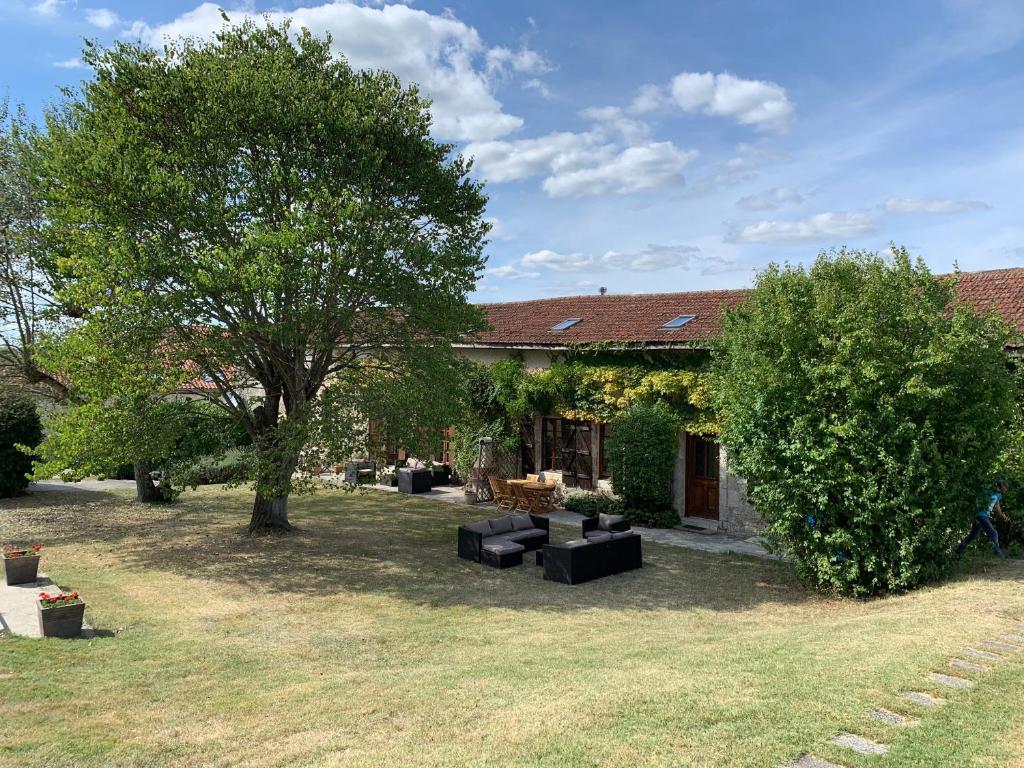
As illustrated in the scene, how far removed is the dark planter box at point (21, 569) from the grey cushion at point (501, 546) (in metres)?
7.25

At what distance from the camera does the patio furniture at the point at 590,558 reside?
11.8 m

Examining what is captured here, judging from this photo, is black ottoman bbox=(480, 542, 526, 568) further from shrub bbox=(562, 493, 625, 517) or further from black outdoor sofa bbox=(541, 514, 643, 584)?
shrub bbox=(562, 493, 625, 517)

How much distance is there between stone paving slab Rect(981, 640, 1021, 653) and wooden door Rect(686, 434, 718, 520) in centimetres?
921

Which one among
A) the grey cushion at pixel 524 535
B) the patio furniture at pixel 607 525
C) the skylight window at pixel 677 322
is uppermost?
the skylight window at pixel 677 322

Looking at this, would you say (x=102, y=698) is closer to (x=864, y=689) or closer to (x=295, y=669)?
(x=295, y=669)

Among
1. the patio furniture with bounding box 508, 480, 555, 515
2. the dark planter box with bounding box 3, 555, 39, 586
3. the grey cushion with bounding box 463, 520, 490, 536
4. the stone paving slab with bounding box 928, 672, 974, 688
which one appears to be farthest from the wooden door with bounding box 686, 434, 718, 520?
the dark planter box with bounding box 3, 555, 39, 586

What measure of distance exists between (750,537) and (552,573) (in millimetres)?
5337

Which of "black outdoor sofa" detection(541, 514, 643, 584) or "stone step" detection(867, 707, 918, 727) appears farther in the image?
"black outdoor sofa" detection(541, 514, 643, 584)

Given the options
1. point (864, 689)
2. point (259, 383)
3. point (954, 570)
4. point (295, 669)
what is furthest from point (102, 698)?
point (954, 570)

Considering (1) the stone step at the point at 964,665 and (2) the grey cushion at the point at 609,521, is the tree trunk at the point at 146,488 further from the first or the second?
(1) the stone step at the point at 964,665

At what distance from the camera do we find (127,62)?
11.9 metres

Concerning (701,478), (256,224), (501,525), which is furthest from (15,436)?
(701,478)

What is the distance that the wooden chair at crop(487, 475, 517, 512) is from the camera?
18.5m

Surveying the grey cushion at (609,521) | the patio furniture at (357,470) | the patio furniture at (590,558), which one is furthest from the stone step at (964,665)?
the patio furniture at (357,470)
